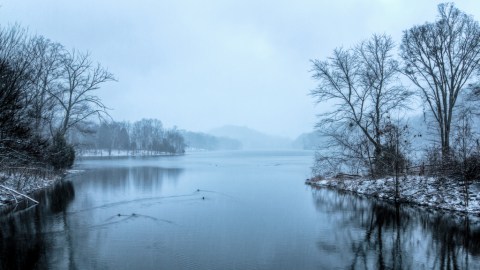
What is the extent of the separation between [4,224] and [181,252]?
8.32 m

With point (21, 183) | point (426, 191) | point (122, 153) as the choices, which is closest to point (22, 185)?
point (21, 183)

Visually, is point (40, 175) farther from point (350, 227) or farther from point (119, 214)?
point (350, 227)

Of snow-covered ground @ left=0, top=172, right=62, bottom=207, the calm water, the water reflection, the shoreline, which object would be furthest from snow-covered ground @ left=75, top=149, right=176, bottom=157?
the water reflection

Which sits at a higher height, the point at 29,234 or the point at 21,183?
the point at 21,183

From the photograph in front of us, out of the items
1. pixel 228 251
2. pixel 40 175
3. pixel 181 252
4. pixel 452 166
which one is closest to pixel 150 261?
pixel 181 252

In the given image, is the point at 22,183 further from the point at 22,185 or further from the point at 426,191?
the point at 426,191

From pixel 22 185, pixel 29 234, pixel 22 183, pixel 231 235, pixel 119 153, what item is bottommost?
pixel 231 235

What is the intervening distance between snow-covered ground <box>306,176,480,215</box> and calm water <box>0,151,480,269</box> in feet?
4.54

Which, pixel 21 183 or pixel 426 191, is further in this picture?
pixel 21 183

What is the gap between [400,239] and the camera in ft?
39.1

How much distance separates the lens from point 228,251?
10578mm

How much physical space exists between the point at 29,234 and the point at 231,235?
732 cm

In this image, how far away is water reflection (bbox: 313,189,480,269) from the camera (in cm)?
957

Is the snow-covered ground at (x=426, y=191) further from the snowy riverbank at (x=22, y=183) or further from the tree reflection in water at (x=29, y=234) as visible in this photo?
the snowy riverbank at (x=22, y=183)
